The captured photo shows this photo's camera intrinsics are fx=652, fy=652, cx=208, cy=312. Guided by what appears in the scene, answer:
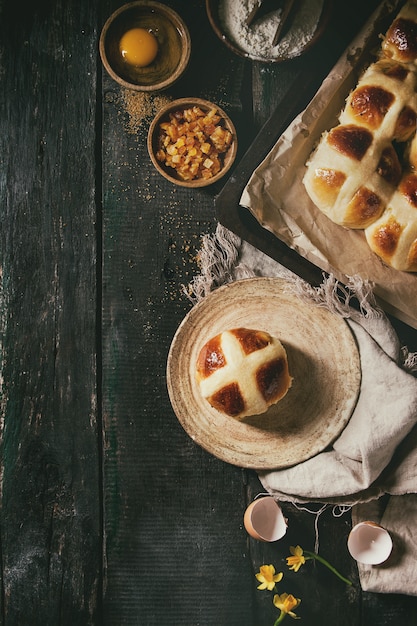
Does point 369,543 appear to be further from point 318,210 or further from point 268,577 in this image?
point 318,210

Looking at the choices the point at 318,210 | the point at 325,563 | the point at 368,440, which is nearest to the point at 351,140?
the point at 318,210

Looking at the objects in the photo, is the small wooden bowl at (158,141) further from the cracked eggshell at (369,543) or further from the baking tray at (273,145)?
the cracked eggshell at (369,543)

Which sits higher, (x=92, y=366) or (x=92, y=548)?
(x=92, y=366)

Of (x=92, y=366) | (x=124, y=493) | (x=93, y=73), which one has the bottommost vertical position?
(x=124, y=493)

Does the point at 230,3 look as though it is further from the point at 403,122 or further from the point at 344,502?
the point at 344,502

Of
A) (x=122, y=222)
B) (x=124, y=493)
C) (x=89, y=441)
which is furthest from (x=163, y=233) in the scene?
(x=124, y=493)

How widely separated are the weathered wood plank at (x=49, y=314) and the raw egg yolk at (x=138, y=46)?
0.15 m

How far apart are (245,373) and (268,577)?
67cm

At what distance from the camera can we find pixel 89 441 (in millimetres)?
2256

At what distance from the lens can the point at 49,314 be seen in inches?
89.8

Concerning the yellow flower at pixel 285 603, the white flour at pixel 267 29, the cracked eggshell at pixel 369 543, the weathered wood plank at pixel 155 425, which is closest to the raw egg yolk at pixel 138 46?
the weathered wood plank at pixel 155 425

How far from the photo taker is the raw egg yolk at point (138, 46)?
2.19m

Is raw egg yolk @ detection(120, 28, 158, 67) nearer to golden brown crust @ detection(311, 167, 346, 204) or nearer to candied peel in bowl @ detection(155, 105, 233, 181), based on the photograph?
candied peel in bowl @ detection(155, 105, 233, 181)

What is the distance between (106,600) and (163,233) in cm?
128
